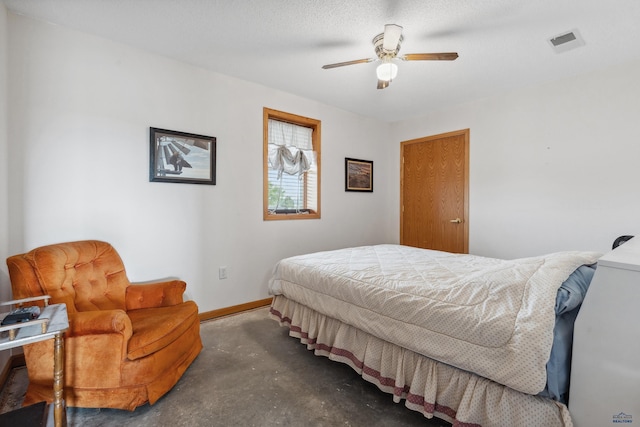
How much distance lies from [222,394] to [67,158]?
6.88 ft

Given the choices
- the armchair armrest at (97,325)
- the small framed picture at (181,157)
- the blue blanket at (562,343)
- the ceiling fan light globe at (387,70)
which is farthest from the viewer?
the small framed picture at (181,157)

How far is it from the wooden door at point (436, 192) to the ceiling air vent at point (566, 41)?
1.36m

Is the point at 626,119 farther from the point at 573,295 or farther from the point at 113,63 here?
the point at 113,63

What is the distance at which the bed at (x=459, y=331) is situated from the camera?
42.7 inches

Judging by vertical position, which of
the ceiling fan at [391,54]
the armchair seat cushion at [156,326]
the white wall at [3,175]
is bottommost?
the armchair seat cushion at [156,326]

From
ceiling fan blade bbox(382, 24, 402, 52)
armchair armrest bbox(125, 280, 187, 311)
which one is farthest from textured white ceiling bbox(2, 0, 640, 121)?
armchair armrest bbox(125, 280, 187, 311)

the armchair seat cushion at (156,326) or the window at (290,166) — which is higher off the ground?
the window at (290,166)

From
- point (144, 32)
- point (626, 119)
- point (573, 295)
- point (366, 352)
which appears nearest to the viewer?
point (573, 295)

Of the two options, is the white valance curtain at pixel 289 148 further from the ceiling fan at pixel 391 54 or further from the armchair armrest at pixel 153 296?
the armchair armrest at pixel 153 296

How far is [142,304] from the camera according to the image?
2.08 m

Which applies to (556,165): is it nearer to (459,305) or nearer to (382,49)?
(382,49)

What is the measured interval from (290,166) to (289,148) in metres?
0.23

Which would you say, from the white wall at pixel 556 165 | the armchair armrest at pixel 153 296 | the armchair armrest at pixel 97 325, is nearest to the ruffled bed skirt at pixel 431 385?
the armchair armrest at pixel 153 296

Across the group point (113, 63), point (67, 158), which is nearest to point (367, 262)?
point (67, 158)
